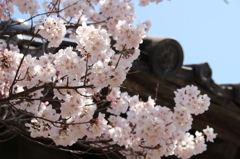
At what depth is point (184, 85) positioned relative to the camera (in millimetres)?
5719

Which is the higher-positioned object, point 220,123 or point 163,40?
point 163,40

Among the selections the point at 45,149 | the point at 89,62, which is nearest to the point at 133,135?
the point at 89,62

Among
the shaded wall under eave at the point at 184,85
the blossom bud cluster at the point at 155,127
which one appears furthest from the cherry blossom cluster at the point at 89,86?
the shaded wall under eave at the point at 184,85

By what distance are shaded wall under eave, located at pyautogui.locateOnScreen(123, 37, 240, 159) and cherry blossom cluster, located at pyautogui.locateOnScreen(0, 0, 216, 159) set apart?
19.1 inches

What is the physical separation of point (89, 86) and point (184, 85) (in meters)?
3.30

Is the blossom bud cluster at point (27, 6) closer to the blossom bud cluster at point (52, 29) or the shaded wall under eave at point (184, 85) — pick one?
the blossom bud cluster at point (52, 29)

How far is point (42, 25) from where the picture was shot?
9.80 feet

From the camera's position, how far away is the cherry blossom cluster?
2.77 meters

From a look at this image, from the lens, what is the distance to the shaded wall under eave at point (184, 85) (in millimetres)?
5000

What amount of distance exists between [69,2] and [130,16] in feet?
2.02

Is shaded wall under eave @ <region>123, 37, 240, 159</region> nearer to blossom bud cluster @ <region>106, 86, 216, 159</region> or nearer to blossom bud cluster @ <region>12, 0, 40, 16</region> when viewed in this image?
blossom bud cluster @ <region>106, 86, 216, 159</region>

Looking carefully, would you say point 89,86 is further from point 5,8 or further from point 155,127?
point 5,8

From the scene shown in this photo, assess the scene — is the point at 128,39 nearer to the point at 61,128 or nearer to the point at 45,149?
the point at 61,128

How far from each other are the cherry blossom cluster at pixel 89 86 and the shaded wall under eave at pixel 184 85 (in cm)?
48
